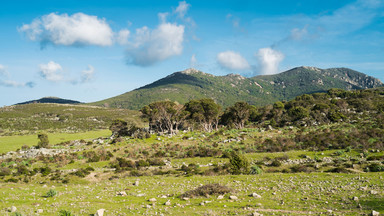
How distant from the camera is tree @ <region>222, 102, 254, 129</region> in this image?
214 feet

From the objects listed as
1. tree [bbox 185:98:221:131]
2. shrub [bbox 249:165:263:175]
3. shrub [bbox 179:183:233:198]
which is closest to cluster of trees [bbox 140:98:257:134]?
tree [bbox 185:98:221:131]

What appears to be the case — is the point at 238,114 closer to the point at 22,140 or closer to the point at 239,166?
the point at 239,166

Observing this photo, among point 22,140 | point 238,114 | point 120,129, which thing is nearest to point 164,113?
point 120,129

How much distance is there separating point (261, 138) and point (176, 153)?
1828 cm

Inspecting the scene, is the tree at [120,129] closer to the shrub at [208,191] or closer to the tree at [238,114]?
the tree at [238,114]

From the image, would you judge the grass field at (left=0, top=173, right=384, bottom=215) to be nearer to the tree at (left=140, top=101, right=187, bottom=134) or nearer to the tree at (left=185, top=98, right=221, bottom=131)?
the tree at (left=140, top=101, right=187, bottom=134)

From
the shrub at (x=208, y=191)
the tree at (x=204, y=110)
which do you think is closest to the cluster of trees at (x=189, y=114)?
the tree at (x=204, y=110)

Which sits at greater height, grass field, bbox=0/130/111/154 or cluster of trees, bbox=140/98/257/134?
cluster of trees, bbox=140/98/257/134

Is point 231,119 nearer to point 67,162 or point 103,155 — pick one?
point 103,155

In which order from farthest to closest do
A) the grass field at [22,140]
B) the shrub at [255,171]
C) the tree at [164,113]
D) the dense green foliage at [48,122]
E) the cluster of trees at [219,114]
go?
the dense green foliage at [48,122] → the cluster of trees at [219,114] → the tree at [164,113] → the grass field at [22,140] → the shrub at [255,171]

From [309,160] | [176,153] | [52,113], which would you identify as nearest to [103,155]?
[176,153]

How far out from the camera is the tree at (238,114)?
2566 inches

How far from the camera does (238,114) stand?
65188 mm

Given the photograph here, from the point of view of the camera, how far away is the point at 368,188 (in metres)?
13.4
